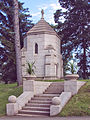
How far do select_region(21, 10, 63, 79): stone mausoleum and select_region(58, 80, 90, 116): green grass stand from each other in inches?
504

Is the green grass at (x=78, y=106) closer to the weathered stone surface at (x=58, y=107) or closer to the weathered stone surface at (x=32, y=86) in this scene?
the weathered stone surface at (x=58, y=107)

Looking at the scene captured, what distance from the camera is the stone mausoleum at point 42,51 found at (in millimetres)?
25495

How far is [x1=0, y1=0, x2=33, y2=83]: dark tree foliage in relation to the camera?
31.2 meters

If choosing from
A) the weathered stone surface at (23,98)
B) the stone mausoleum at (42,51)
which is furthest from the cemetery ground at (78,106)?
the stone mausoleum at (42,51)

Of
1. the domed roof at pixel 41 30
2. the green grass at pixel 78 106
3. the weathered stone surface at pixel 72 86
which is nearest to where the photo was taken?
the green grass at pixel 78 106

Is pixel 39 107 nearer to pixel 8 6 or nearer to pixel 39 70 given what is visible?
pixel 39 70

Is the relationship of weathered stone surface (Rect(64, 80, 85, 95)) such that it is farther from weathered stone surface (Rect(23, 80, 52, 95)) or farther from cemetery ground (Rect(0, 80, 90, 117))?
weathered stone surface (Rect(23, 80, 52, 95))

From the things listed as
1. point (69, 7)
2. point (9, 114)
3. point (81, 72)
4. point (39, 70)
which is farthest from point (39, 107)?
point (69, 7)

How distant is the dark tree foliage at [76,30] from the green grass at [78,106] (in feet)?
69.7

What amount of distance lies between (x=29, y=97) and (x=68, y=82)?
2.76 metres

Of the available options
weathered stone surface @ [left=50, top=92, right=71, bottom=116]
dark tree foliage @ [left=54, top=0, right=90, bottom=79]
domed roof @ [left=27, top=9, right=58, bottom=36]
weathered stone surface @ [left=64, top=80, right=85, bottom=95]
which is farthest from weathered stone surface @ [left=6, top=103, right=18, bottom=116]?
dark tree foliage @ [left=54, top=0, right=90, bottom=79]

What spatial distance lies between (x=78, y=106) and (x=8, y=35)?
24.5 m

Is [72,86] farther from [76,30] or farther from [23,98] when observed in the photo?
[76,30]

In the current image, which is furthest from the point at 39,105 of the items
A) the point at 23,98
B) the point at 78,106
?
the point at 78,106
